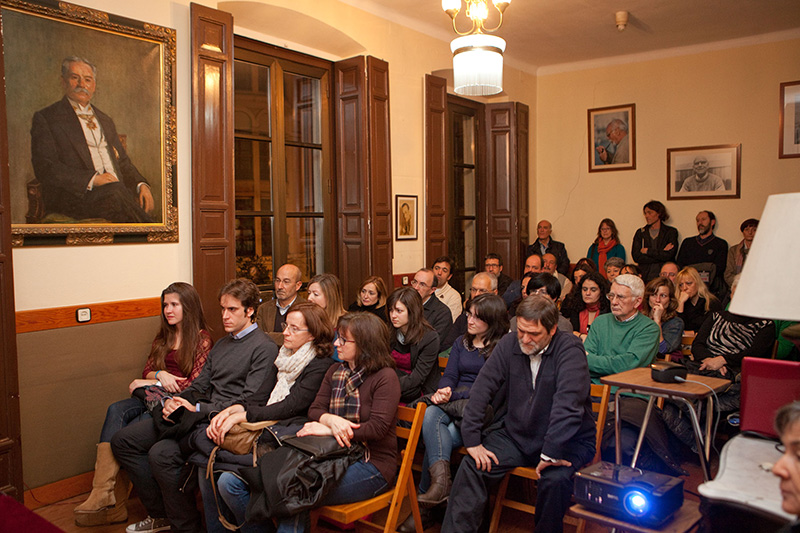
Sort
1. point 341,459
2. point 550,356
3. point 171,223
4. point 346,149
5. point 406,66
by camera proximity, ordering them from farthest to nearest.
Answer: point 406,66, point 346,149, point 171,223, point 550,356, point 341,459

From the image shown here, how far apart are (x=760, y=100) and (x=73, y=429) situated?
7.81 m

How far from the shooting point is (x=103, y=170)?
172 inches

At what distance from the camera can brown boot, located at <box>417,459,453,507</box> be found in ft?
11.7

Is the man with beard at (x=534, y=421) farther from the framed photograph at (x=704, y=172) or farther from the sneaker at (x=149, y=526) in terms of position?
the framed photograph at (x=704, y=172)

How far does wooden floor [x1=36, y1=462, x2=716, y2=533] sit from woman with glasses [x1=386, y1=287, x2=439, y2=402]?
2.91ft

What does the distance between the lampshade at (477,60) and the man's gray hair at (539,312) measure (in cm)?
185

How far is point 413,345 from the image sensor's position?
4414mm

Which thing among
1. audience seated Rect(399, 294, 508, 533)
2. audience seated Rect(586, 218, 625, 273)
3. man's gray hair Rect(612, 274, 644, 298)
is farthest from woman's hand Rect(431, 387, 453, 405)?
audience seated Rect(586, 218, 625, 273)

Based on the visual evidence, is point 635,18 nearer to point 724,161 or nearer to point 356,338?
point 724,161

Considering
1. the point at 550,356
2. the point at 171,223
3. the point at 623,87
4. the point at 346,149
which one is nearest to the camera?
the point at 550,356

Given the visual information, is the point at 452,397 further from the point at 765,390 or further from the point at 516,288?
the point at 516,288

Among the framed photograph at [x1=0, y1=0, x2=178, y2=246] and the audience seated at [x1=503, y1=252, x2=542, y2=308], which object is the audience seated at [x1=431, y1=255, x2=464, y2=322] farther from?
the framed photograph at [x1=0, y1=0, x2=178, y2=246]

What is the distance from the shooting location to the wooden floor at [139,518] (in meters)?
3.70

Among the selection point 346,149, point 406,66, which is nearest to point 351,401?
point 346,149
